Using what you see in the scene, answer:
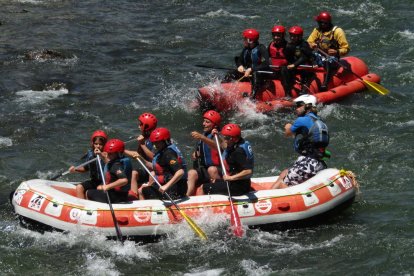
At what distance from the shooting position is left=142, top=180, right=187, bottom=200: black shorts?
10.9 meters

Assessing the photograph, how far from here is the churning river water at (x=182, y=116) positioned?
33.7ft

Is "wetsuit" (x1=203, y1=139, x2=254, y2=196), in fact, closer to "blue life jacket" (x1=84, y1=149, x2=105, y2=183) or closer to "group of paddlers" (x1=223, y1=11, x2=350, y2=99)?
"blue life jacket" (x1=84, y1=149, x2=105, y2=183)

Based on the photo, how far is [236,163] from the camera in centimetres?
1074

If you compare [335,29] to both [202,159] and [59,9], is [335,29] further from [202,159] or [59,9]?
[59,9]

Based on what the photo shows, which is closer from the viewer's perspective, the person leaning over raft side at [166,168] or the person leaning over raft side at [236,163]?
the person leaning over raft side at [236,163]

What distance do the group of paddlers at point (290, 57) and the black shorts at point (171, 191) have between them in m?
4.94

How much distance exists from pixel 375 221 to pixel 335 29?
6.14m

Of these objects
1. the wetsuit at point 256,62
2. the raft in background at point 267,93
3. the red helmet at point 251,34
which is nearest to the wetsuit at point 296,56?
the raft in background at point 267,93

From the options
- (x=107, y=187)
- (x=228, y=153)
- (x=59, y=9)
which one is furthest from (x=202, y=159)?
(x=59, y=9)

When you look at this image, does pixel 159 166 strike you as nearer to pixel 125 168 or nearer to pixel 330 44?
pixel 125 168

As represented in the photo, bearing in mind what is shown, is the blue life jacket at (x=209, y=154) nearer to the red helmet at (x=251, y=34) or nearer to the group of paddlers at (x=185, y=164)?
the group of paddlers at (x=185, y=164)

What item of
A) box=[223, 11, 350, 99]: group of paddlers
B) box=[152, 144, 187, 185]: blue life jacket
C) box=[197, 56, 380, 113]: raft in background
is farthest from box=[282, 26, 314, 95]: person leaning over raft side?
box=[152, 144, 187, 185]: blue life jacket

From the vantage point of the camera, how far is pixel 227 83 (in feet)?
51.5

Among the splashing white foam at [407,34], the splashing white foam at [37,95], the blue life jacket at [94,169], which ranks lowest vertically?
the splashing white foam at [37,95]
